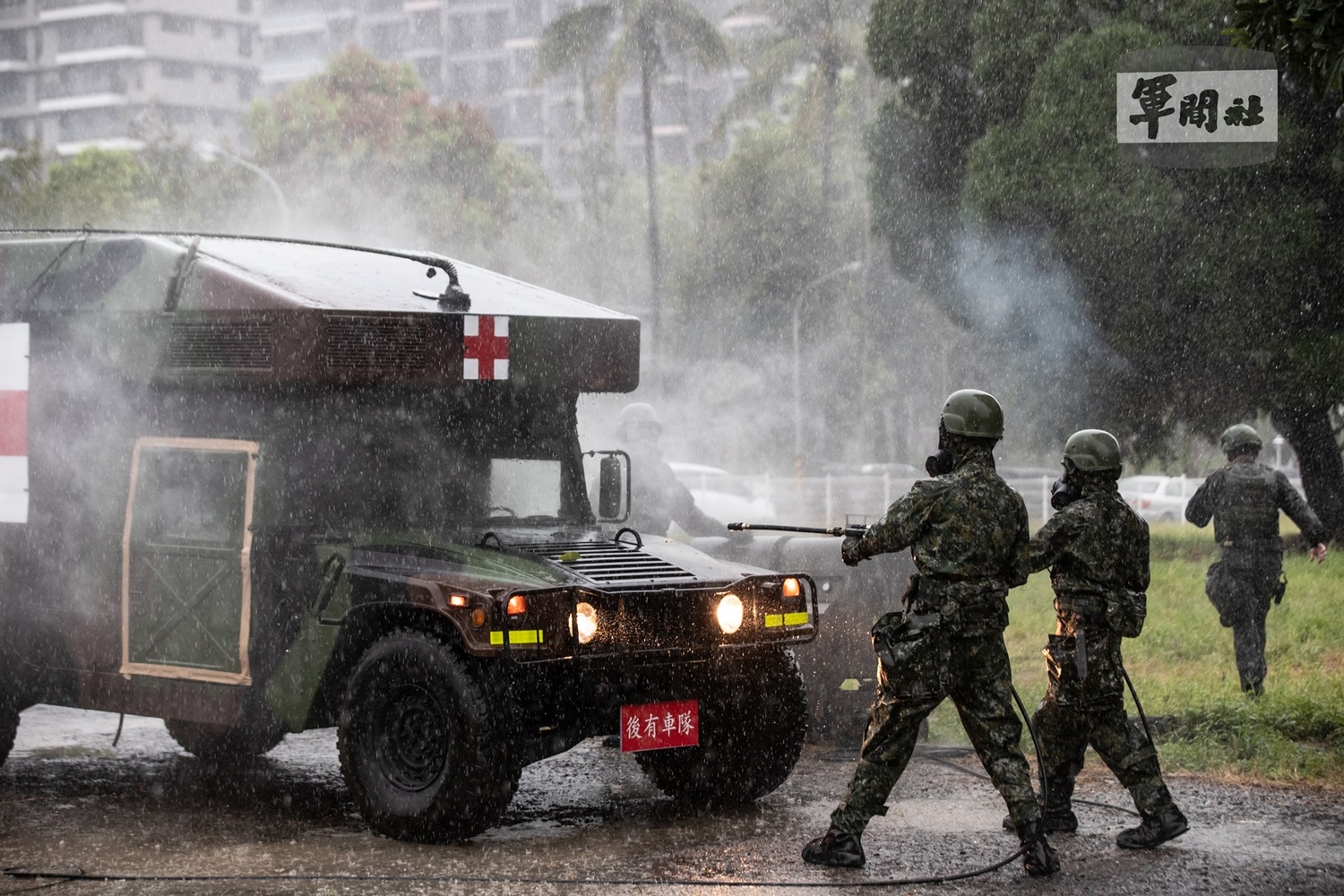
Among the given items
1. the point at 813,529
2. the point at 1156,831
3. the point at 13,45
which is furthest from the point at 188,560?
the point at 13,45

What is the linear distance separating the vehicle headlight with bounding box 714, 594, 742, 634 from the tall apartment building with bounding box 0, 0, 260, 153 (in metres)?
97.9

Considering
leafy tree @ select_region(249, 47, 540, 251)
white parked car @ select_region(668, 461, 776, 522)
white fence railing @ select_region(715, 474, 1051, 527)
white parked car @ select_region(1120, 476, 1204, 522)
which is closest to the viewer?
white parked car @ select_region(668, 461, 776, 522)

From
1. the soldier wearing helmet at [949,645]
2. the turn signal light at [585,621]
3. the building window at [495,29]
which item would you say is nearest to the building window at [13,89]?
the building window at [495,29]

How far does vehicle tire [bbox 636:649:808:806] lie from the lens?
7.78 m

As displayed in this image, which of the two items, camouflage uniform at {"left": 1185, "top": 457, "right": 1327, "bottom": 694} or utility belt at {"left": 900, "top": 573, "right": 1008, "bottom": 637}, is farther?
camouflage uniform at {"left": 1185, "top": 457, "right": 1327, "bottom": 694}

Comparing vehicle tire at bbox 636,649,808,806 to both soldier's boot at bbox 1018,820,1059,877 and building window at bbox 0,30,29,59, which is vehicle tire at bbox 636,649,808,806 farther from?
building window at bbox 0,30,29,59

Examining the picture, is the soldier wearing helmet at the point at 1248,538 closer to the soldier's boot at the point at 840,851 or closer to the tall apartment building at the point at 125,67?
the soldier's boot at the point at 840,851

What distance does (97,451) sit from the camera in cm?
859

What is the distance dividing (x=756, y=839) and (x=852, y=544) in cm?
145

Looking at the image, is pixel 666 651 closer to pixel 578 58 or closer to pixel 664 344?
pixel 578 58

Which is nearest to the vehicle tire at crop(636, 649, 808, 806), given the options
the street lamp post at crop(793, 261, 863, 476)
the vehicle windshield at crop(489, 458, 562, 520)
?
the vehicle windshield at crop(489, 458, 562, 520)

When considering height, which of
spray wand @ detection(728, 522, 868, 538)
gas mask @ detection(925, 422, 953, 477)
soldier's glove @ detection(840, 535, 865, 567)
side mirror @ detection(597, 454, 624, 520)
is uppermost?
gas mask @ detection(925, 422, 953, 477)

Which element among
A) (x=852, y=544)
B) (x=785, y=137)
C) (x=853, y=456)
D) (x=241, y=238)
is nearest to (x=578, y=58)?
(x=785, y=137)

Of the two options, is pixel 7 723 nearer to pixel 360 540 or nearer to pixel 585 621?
pixel 360 540
